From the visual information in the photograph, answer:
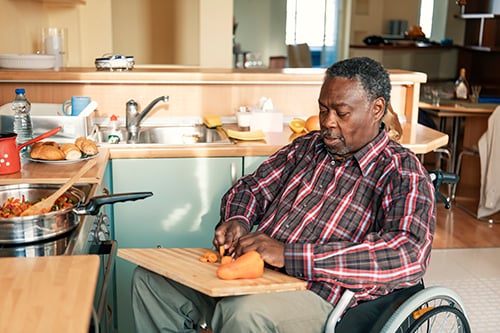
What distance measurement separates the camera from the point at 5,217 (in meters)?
1.62

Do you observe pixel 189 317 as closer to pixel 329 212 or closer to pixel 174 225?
pixel 329 212

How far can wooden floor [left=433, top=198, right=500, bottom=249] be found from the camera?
4.05 metres

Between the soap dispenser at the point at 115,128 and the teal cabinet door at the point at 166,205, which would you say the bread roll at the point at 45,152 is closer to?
the teal cabinet door at the point at 166,205

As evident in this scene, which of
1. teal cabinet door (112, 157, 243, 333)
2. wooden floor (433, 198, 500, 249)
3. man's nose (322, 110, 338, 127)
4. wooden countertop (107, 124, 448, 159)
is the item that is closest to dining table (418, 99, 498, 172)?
wooden floor (433, 198, 500, 249)

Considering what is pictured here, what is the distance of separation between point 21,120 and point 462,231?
3064 millimetres

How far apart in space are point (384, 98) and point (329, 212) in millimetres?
380

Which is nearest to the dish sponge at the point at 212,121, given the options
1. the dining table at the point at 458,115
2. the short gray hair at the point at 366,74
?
the short gray hair at the point at 366,74

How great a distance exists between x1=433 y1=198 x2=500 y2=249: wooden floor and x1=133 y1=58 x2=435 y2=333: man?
2307 millimetres

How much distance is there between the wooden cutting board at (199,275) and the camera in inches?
57.6

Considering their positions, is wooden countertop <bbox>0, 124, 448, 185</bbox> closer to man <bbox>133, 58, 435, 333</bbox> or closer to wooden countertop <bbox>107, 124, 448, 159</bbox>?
wooden countertop <bbox>107, 124, 448, 159</bbox>

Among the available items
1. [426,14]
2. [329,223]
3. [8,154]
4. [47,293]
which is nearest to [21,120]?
[8,154]

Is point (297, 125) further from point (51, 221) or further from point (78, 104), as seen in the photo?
point (51, 221)

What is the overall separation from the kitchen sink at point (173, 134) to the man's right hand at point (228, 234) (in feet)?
3.41

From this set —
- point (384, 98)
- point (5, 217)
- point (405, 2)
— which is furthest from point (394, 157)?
point (405, 2)
